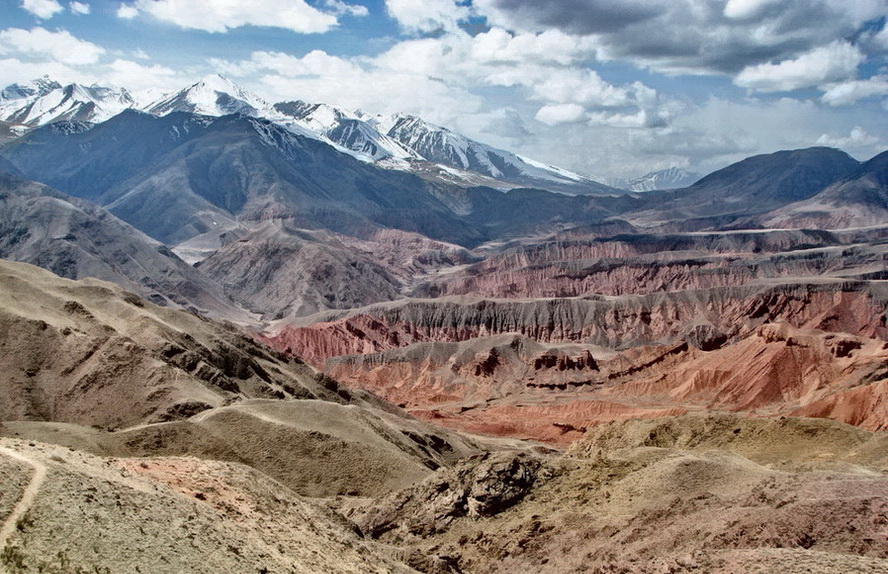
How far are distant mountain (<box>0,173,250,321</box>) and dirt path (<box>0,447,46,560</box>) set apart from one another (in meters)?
134

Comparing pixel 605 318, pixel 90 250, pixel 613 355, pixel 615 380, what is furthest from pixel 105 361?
pixel 90 250

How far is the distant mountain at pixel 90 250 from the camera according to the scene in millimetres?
159125

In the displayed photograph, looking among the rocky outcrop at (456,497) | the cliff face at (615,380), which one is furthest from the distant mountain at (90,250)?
the rocky outcrop at (456,497)

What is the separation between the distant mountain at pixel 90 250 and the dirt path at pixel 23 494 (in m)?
134

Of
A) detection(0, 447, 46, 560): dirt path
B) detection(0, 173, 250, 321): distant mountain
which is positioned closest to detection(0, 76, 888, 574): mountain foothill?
detection(0, 447, 46, 560): dirt path

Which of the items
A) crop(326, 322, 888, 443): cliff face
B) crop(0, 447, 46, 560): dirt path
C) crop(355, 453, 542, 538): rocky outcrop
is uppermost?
crop(0, 447, 46, 560): dirt path

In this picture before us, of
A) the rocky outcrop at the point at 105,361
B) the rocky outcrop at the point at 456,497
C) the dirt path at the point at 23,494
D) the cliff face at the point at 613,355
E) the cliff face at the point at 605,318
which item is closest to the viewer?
the dirt path at the point at 23,494

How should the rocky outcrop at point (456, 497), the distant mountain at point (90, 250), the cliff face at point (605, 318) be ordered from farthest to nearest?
the distant mountain at point (90, 250) → the cliff face at point (605, 318) → the rocky outcrop at point (456, 497)

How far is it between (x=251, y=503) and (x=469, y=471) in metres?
13.9

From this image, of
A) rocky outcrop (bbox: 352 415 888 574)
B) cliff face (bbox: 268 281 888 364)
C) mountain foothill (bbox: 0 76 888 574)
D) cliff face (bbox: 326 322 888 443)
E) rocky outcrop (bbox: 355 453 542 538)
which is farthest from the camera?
cliff face (bbox: 268 281 888 364)

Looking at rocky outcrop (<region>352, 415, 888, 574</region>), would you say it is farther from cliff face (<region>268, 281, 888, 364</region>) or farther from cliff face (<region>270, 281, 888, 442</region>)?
cliff face (<region>268, 281, 888, 364</region>)

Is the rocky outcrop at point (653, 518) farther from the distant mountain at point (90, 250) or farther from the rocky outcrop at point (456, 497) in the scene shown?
the distant mountain at point (90, 250)

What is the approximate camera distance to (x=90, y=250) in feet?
547

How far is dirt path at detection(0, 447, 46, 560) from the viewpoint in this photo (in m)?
20.0
